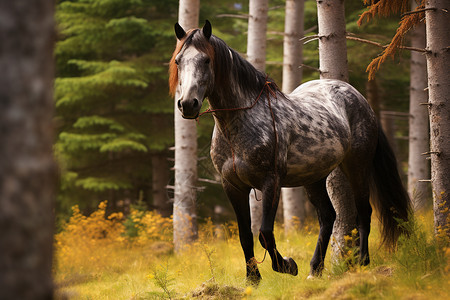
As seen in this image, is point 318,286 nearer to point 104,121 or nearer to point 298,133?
point 298,133

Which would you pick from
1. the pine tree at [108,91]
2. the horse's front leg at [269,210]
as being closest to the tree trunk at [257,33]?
the pine tree at [108,91]

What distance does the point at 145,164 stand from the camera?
1486 cm

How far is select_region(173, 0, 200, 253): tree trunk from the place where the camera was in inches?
357

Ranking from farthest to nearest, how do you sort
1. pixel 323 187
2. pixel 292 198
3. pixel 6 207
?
pixel 292 198, pixel 323 187, pixel 6 207

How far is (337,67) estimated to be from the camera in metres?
6.31

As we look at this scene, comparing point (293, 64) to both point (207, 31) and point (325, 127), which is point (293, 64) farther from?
point (207, 31)

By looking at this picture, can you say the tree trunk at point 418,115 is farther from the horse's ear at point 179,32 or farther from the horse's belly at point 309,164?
the horse's ear at point 179,32

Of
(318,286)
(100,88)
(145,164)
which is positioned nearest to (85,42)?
(100,88)

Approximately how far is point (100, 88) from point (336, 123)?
9.03 meters

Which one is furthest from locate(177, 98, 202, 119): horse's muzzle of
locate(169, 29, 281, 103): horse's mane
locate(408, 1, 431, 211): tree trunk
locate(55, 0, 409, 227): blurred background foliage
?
locate(408, 1, 431, 211): tree trunk

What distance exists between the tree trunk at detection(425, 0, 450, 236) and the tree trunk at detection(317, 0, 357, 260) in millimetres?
1087

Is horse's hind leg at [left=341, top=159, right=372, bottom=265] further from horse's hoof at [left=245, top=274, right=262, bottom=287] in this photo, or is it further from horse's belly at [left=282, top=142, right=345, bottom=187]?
horse's hoof at [left=245, top=274, right=262, bottom=287]

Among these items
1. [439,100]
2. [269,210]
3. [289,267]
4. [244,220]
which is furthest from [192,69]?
[439,100]

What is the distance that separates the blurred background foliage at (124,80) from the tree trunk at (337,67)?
6.07 m
